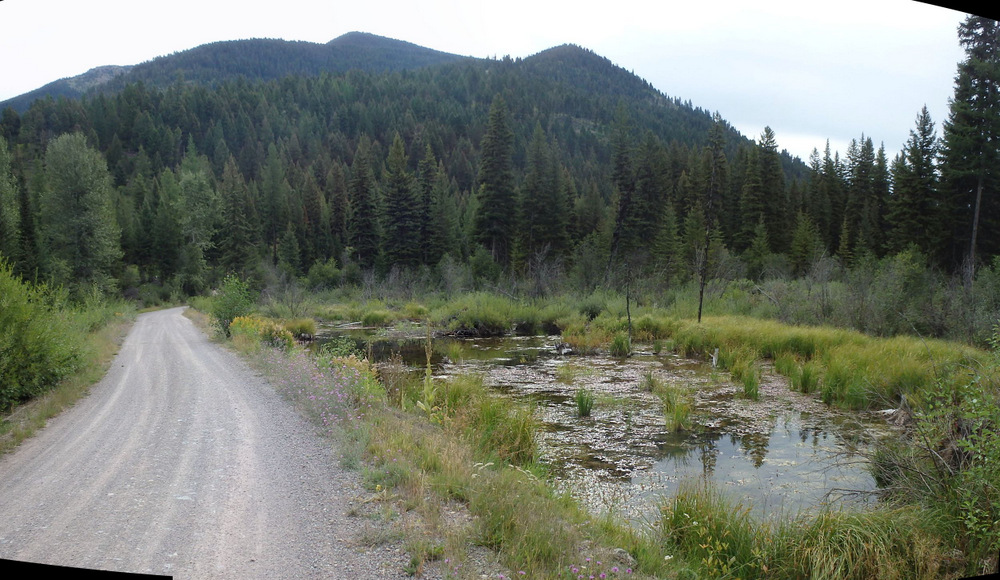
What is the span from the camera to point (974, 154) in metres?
17.6

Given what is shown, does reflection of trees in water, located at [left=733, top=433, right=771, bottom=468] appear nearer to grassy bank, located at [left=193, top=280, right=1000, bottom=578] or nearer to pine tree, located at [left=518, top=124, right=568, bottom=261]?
grassy bank, located at [left=193, top=280, right=1000, bottom=578]

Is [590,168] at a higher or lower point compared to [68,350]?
higher

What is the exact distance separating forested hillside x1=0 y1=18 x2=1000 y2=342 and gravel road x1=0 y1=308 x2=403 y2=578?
644 centimetres

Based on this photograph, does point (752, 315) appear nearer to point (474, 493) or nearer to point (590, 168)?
point (474, 493)

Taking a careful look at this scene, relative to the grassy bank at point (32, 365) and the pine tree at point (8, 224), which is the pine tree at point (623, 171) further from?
the grassy bank at point (32, 365)

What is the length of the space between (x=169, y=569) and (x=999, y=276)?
926 inches

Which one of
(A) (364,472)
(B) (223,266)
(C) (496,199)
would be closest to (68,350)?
(A) (364,472)

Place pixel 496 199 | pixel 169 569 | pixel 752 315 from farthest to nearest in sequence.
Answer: pixel 496 199, pixel 752 315, pixel 169 569

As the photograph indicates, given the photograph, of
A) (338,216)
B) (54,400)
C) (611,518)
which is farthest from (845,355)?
(338,216)

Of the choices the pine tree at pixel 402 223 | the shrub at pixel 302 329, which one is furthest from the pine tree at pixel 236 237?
the shrub at pixel 302 329

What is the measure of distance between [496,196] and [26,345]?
4578 cm

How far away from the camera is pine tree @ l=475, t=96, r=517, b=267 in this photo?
53.8m

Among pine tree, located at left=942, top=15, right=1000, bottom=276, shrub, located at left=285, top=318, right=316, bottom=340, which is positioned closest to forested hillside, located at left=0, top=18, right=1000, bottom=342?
pine tree, located at left=942, top=15, right=1000, bottom=276

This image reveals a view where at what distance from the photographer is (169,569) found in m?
4.11
